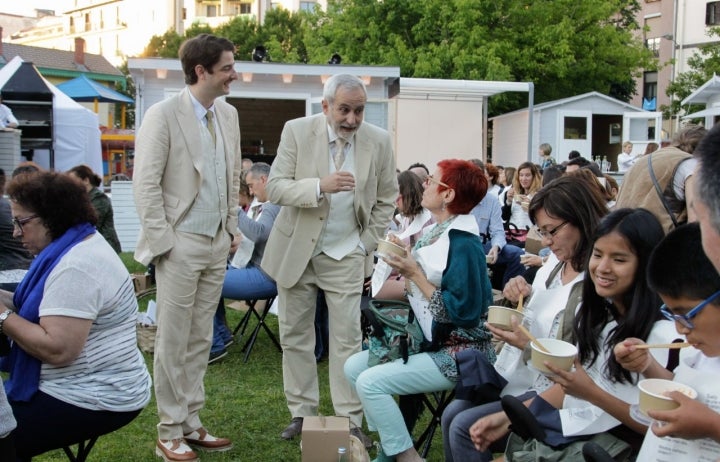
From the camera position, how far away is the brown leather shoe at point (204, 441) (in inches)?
156

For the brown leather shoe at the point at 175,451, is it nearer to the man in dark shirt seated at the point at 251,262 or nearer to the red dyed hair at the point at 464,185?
the red dyed hair at the point at 464,185

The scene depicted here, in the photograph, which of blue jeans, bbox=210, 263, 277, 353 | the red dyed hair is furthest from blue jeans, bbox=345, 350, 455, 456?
blue jeans, bbox=210, 263, 277, 353

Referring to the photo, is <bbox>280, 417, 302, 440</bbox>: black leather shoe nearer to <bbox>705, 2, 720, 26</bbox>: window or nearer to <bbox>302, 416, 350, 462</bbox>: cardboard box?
<bbox>302, 416, 350, 462</bbox>: cardboard box

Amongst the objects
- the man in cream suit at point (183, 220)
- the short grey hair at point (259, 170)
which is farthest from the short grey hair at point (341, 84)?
the short grey hair at point (259, 170)

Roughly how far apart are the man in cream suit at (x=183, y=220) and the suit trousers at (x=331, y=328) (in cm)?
49

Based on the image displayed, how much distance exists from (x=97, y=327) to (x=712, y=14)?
45.1 m

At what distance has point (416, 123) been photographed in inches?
574

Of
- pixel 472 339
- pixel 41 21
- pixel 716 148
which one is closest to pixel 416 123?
pixel 472 339

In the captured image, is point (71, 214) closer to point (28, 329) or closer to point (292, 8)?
point (28, 329)

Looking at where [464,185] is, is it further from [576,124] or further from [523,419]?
[576,124]

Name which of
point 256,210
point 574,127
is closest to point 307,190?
point 256,210

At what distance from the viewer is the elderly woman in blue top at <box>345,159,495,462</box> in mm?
3180

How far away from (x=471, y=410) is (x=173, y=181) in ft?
6.36

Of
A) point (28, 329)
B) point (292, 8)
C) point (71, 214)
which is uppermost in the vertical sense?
point (292, 8)
